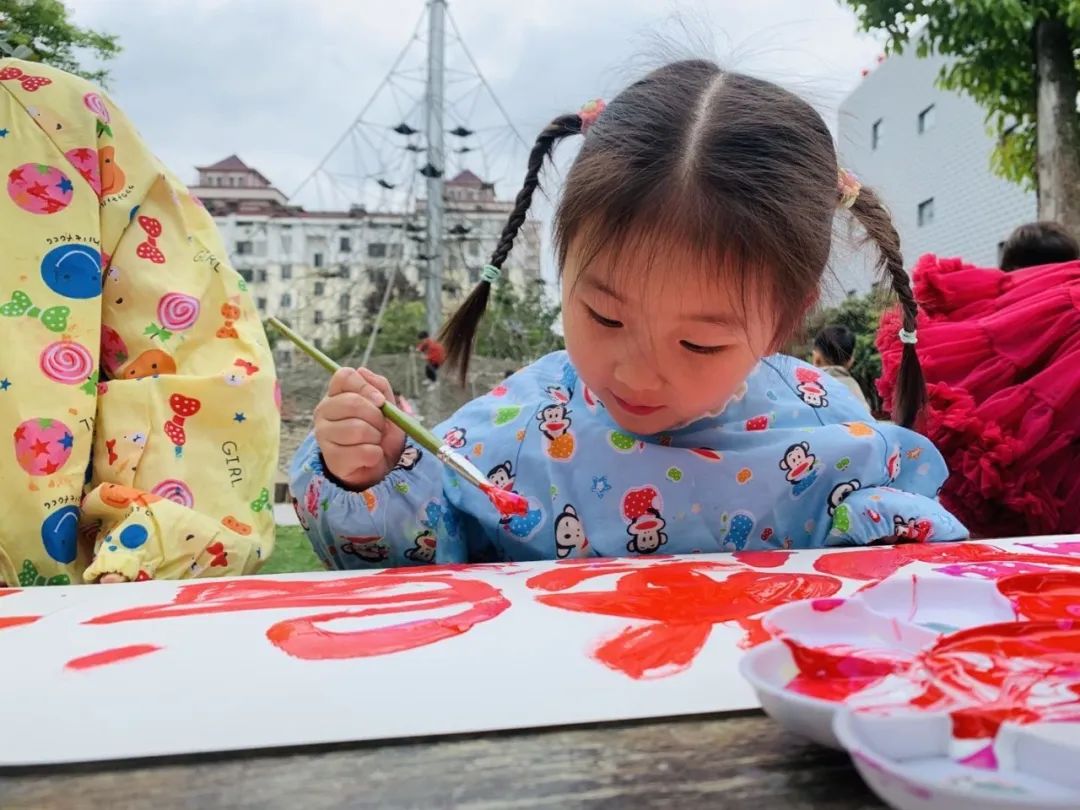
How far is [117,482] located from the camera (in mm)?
898

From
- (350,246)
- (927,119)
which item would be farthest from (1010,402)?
(927,119)

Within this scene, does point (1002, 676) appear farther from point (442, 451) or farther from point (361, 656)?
point (442, 451)

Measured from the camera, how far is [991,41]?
4707 mm

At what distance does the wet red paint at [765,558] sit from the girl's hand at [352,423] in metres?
0.37

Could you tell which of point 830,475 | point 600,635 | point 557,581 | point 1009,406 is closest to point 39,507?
point 557,581

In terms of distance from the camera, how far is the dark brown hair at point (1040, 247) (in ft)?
7.52

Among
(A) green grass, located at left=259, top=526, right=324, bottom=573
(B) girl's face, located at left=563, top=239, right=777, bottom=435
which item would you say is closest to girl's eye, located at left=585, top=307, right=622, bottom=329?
(B) girl's face, located at left=563, top=239, right=777, bottom=435

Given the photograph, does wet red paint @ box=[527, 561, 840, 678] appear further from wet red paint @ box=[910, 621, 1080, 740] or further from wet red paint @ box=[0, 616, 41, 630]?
wet red paint @ box=[0, 616, 41, 630]

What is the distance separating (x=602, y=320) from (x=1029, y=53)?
5006mm

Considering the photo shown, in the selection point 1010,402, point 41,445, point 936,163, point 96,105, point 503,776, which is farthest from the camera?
point 936,163

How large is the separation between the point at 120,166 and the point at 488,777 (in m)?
0.87

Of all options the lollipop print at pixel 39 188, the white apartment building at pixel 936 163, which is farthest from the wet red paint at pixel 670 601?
the white apartment building at pixel 936 163

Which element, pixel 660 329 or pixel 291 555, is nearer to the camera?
pixel 660 329

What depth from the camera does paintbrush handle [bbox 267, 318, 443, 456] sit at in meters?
0.81
